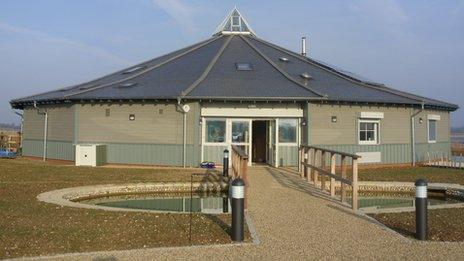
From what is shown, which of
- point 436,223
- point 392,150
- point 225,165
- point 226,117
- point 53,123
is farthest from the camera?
point 53,123

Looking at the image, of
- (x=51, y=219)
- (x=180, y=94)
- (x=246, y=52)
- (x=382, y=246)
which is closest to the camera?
(x=382, y=246)

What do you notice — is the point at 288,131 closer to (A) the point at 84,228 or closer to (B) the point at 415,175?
(B) the point at 415,175

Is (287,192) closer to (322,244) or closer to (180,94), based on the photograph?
(322,244)

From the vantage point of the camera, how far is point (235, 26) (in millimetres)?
30984

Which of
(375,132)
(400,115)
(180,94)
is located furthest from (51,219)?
(400,115)

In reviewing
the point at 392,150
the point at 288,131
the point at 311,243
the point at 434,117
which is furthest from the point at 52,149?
the point at 434,117

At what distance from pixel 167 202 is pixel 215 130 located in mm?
7649

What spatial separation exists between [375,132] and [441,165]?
364cm

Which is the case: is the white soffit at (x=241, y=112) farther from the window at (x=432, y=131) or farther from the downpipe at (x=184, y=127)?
the window at (x=432, y=131)

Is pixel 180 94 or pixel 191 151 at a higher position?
pixel 180 94

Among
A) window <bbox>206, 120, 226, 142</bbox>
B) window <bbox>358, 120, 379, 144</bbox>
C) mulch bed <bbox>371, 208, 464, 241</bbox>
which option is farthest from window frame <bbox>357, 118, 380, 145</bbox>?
mulch bed <bbox>371, 208, 464, 241</bbox>

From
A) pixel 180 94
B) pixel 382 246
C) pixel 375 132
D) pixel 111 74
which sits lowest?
pixel 382 246

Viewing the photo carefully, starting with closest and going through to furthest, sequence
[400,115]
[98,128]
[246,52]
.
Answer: [98,128] → [400,115] → [246,52]

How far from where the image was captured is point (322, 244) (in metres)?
6.84
